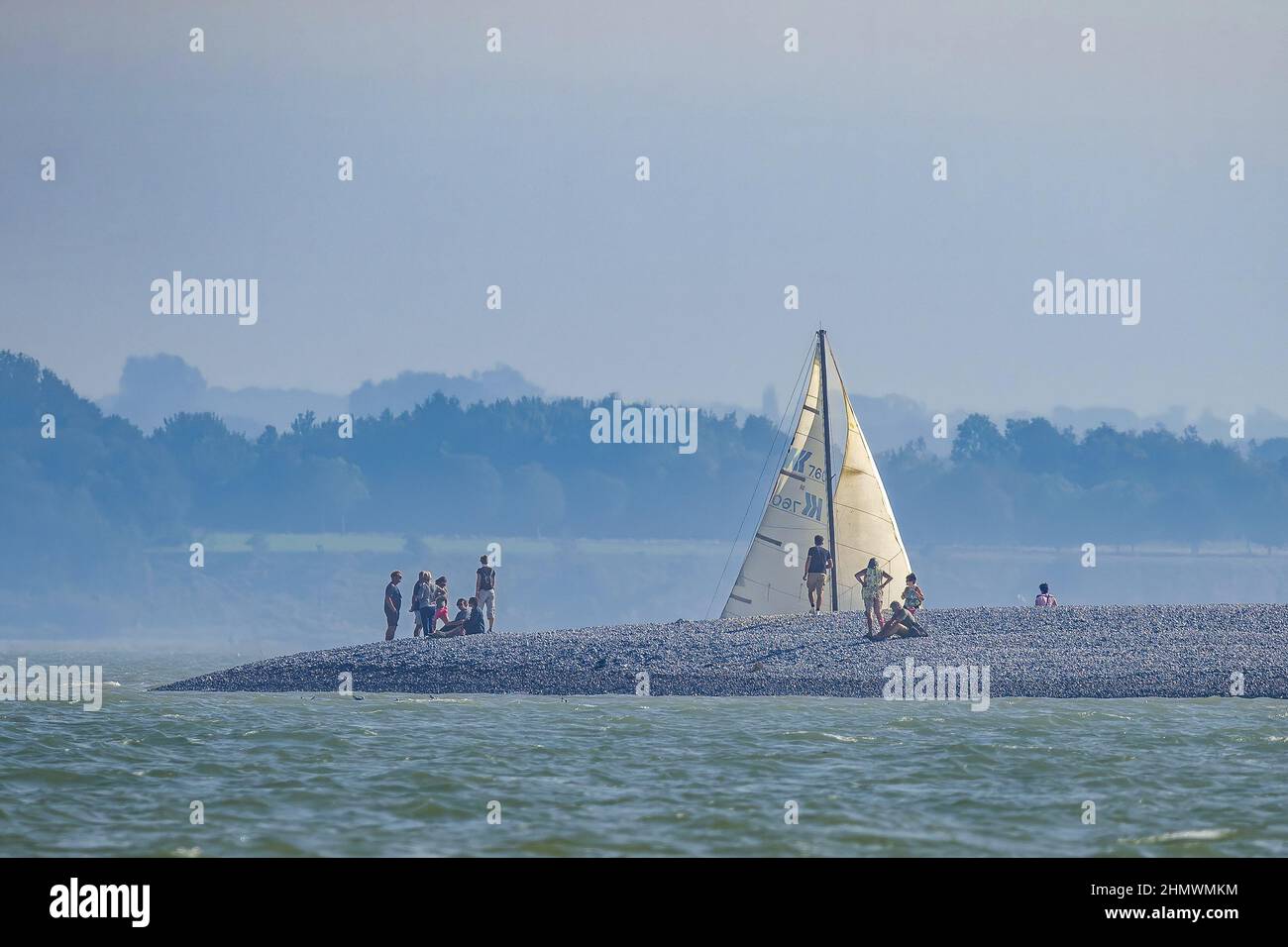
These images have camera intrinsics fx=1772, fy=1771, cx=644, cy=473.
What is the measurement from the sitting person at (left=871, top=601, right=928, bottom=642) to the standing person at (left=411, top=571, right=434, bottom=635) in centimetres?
1132

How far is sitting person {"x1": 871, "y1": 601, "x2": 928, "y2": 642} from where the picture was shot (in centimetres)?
4297

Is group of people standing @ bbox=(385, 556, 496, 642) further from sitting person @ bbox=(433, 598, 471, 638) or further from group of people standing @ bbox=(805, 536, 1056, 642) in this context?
group of people standing @ bbox=(805, 536, 1056, 642)

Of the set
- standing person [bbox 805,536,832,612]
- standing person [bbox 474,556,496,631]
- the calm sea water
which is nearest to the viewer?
the calm sea water

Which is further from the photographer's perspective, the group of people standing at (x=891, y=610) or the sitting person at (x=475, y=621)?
the sitting person at (x=475, y=621)

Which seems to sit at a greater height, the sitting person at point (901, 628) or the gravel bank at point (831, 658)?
the sitting person at point (901, 628)

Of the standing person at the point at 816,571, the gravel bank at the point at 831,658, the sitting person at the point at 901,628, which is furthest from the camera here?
the standing person at the point at 816,571

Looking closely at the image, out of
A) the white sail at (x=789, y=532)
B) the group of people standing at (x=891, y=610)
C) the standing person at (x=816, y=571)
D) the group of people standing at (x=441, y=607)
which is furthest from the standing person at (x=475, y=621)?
the group of people standing at (x=891, y=610)

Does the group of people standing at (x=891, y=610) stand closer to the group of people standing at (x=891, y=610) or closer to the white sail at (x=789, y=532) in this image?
the group of people standing at (x=891, y=610)

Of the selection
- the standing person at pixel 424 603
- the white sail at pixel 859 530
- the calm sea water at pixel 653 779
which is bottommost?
the calm sea water at pixel 653 779

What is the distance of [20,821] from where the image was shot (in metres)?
23.1

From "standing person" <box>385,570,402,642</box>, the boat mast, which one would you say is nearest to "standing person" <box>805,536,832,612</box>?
the boat mast

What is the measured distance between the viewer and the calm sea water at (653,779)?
2184 centimetres

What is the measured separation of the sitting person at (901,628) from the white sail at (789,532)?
6559 mm

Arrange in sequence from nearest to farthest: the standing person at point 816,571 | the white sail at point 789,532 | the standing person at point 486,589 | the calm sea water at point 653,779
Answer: the calm sea water at point 653,779
the standing person at point 486,589
the standing person at point 816,571
the white sail at point 789,532
